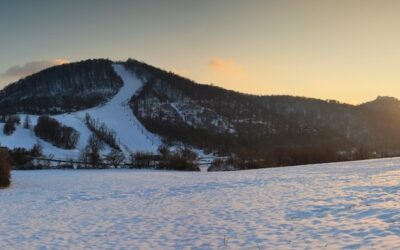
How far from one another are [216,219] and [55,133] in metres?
117

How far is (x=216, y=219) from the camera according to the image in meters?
18.8

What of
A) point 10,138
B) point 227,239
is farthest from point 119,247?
point 10,138

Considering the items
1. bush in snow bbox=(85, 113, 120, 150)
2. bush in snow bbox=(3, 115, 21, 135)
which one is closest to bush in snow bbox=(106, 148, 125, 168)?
bush in snow bbox=(3, 115, 21, 135)

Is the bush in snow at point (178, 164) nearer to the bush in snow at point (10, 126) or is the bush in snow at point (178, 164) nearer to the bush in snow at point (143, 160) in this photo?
the bush in snow at point (143, 160)

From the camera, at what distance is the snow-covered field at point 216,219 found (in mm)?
14586

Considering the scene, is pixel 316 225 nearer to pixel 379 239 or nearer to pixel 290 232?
pixel 290 232

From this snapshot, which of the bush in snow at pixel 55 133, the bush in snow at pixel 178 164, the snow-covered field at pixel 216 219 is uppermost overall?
the bush in snow at pixel 55 133

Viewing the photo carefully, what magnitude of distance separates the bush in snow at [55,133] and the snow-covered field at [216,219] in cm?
9930

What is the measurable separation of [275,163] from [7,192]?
46.6m

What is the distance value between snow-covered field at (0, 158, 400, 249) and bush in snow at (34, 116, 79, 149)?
99.3m

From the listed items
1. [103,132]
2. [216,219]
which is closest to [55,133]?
[103,132]

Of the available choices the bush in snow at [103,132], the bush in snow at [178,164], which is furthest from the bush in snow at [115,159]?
the bush in snow at [103,132]

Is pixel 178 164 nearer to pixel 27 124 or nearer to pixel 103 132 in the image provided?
pixel 27 124

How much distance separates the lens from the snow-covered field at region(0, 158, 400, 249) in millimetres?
14586
